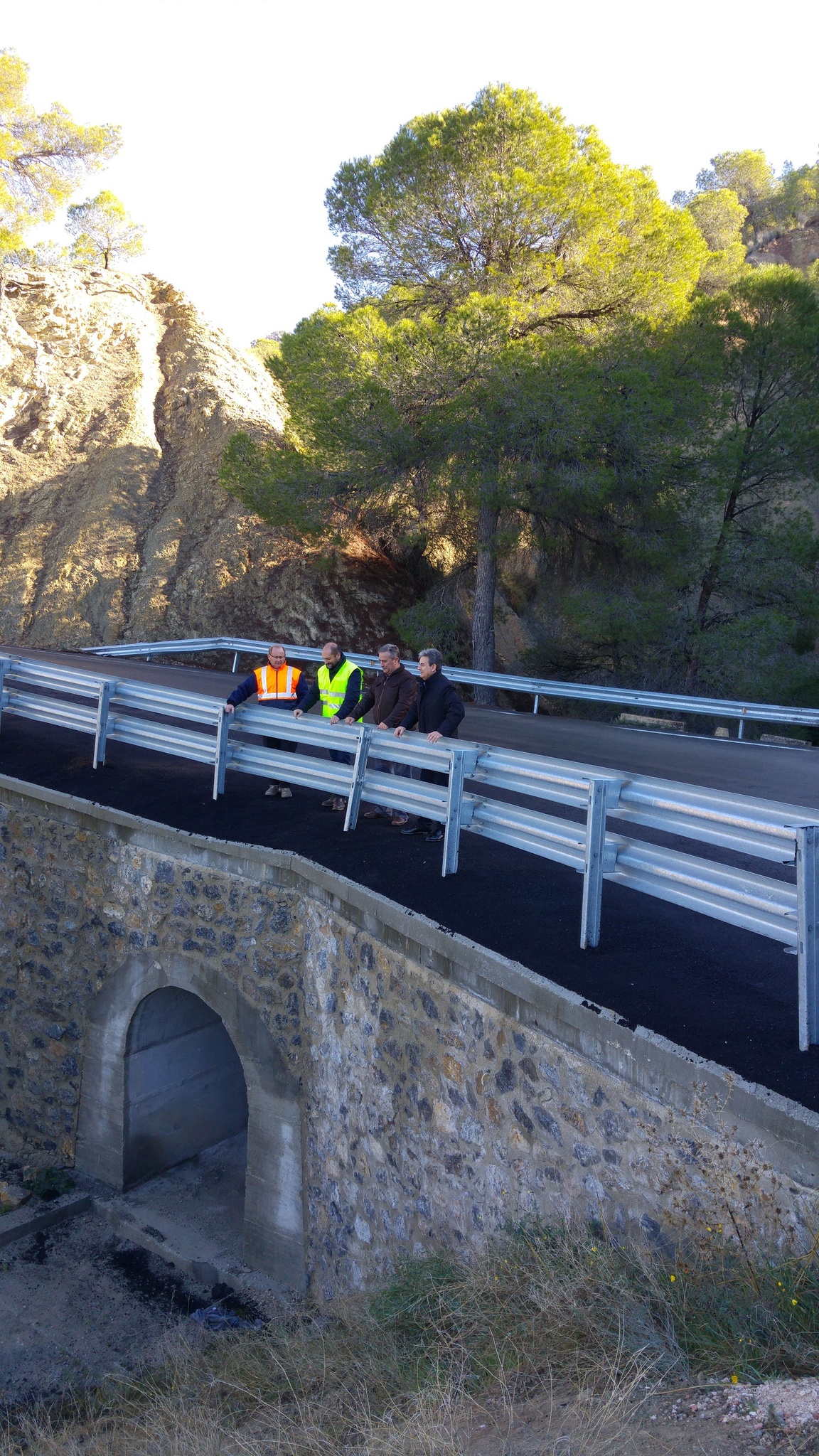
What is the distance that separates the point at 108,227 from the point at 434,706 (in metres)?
42.8

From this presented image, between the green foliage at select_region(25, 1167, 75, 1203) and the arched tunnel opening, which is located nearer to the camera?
the green foliage at select_region(25, 1167, 75, 1203)

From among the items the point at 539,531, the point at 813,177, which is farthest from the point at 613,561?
the point at 813,177

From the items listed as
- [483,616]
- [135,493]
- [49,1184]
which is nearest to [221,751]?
[49,1184]

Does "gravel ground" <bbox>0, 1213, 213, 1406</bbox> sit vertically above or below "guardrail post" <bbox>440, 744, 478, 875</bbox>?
below

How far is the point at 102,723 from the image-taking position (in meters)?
9.96

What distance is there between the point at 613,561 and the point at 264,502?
7.38 metres

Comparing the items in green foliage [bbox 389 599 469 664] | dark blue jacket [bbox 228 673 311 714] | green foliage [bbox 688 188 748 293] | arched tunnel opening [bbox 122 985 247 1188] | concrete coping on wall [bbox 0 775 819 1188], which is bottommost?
arched tunnel opening [bbox 122 985 247 1188]

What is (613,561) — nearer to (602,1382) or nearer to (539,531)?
(539,531)

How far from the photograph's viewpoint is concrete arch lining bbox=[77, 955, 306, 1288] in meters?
7.43

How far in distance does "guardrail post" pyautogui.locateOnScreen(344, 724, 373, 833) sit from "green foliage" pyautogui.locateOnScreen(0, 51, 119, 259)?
29653 mm

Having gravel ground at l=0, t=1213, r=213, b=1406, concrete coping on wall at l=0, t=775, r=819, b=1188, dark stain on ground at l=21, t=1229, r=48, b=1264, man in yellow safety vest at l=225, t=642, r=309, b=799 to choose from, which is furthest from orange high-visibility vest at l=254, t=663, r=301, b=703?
dark stain on ground at l=21, t=1229, r=48, b=1264

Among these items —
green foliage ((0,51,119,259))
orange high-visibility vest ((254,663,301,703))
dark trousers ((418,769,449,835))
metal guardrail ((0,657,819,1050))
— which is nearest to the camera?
metal guardrail ((0,657,819,1050))

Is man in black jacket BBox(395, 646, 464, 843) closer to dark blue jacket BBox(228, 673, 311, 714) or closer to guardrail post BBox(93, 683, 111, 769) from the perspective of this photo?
dark blue jacket BBox(228, 673, 311, 714)

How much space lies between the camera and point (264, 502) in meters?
20.8
